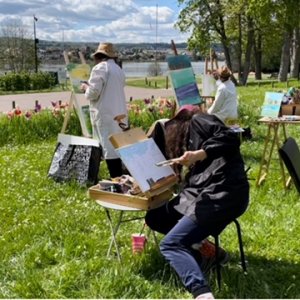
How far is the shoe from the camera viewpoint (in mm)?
3603

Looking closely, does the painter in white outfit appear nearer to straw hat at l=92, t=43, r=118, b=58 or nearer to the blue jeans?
straw hat at l=92, t=43, r=118, b=58

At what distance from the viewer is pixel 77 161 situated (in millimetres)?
6242

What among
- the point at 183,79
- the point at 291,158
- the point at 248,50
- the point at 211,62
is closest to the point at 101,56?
the point at 183,79

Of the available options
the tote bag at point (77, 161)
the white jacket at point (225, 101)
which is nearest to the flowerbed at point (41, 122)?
the white jacket at point (225, 101)

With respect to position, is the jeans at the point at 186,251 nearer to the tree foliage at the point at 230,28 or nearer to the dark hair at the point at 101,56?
the dark hair at the point at 101,56

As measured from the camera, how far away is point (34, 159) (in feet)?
24.8

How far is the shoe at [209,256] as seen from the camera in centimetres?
360

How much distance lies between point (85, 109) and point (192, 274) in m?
4.34

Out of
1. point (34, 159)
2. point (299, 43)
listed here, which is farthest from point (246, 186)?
point (299, 43)

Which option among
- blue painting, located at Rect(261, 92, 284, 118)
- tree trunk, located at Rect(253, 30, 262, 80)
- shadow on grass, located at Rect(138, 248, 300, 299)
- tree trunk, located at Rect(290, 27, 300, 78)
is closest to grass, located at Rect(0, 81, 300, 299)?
shadow on grass, located at Rect(138, 248, 300, 299)

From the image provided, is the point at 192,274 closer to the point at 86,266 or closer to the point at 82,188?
the point at 86,266

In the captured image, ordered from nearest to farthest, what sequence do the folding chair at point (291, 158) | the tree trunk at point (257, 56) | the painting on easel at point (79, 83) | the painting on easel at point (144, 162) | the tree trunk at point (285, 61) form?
the painting on easel at point (144, 162), the folding chair at point (291, 158), the painting on easel at point (79, 83), the tree trunk at point (285, 61), the tree trunk at point (257, 56)

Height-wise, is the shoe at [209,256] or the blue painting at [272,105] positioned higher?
the blue painting at [272,105]

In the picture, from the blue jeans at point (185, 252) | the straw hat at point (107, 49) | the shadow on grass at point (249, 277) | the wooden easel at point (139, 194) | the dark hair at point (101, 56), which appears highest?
the straw hat at point (107, 49)
